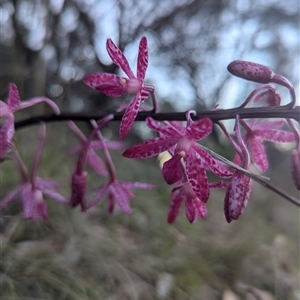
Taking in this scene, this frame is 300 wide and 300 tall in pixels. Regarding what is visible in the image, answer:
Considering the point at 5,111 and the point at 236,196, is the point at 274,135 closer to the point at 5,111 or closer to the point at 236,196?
the point at 236,196

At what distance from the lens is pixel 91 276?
1.30m

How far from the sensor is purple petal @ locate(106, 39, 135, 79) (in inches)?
19.6

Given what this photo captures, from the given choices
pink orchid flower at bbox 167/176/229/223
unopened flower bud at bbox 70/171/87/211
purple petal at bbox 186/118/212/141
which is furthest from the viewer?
unopened flower bud at bbox 70/171/87/211

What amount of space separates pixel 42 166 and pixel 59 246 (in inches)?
26.2

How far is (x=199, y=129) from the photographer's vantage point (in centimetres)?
48

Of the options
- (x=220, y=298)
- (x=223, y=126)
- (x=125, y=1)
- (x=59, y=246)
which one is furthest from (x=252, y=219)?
(x=223, y=126)

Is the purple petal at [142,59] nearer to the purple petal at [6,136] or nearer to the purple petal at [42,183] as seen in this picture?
the purple petal at [6,136]

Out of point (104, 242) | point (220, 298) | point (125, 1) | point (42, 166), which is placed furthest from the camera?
point (125, 1)

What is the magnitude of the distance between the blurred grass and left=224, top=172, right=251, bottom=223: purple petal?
55 cm

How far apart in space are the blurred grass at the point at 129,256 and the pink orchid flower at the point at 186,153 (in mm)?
478

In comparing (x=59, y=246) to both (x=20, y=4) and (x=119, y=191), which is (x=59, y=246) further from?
(x=20, y=4)

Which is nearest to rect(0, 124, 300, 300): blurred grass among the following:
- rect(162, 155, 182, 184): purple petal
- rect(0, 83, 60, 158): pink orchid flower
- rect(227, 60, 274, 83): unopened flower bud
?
rect(0, 83, 60, 158): pink orchid flower

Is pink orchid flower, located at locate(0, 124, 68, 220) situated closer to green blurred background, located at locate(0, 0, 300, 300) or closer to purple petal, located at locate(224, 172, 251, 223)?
green blurred background, located at locate(0, 0, 300, 300)

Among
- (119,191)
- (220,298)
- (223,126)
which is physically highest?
(223,126)
